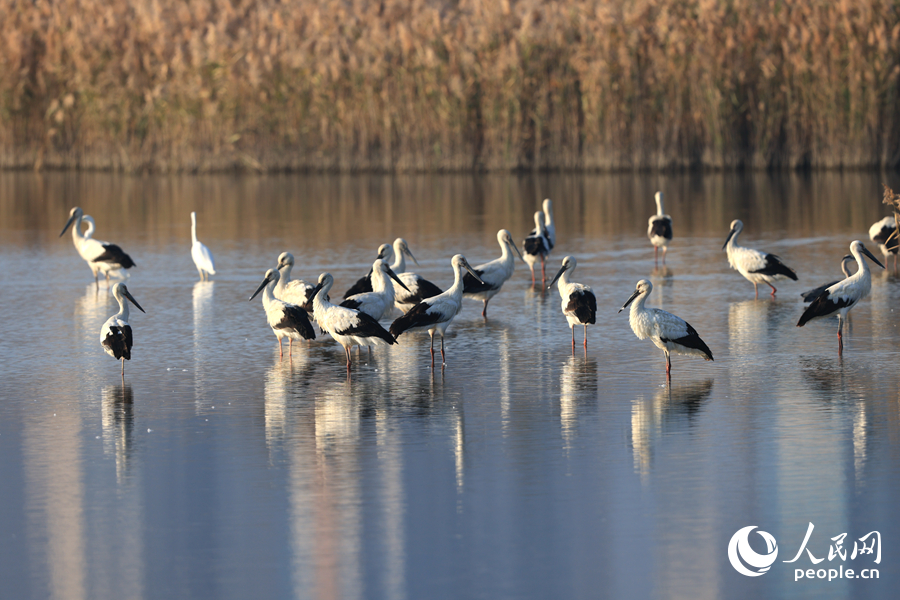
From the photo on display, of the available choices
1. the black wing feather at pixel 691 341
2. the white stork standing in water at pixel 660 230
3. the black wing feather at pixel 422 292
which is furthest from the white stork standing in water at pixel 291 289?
the white stork standing in water at pixel 660 230

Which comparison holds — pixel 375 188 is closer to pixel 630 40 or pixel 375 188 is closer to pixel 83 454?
pixel 630 40

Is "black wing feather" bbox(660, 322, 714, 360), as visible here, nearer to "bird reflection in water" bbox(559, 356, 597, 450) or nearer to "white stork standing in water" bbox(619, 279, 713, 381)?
"white stork standing in water" bbox(619, 279, 713, 381)

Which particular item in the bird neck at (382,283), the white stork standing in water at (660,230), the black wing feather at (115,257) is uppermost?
the white stork standing in water at (660,230)

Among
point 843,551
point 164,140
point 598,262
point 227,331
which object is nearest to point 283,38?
point 164,140

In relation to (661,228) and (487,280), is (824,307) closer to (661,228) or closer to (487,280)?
(487,280)

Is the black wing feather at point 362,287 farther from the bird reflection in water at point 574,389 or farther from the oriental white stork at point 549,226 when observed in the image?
the oriental white stork at point 549,226

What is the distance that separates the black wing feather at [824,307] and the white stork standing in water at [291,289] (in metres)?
4.57

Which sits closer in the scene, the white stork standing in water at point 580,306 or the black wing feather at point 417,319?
the black wing feather at point 417,319

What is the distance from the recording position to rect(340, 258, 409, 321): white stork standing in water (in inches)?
451

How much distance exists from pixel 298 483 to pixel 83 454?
1645 millimetres

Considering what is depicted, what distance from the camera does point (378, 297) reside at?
11.6 metres

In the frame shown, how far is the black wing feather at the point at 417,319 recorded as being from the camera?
35.3 ft

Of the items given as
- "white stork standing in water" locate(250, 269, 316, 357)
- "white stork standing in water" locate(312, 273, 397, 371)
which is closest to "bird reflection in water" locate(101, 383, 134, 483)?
"white stork standing in water" locate(250, 269, 316, 357)

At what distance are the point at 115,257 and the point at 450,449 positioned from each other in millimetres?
9012
